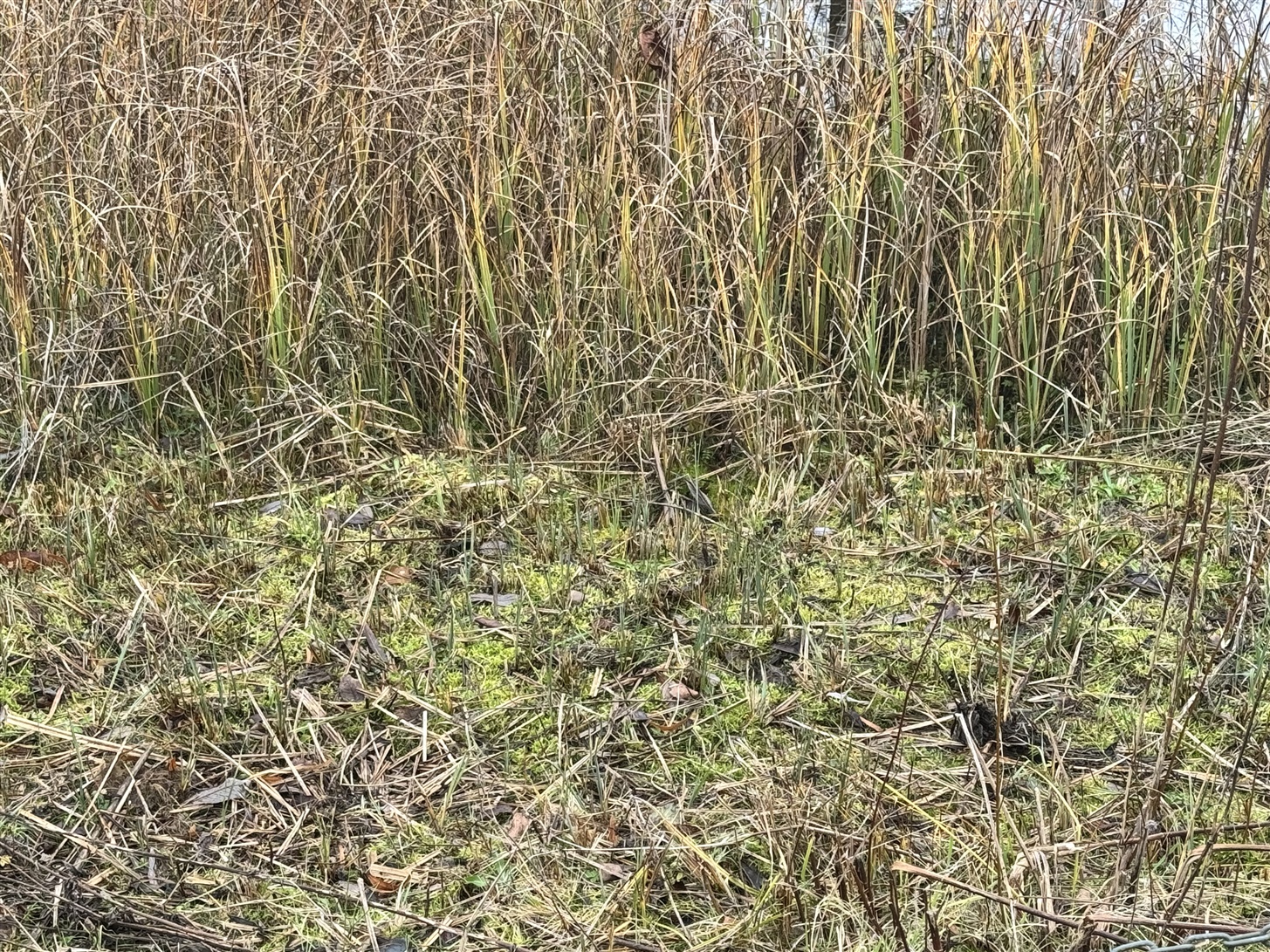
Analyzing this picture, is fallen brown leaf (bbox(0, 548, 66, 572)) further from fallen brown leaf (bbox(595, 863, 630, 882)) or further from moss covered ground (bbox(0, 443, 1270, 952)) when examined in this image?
fallen brown leaf (bbox(595, 863, 630, 882))

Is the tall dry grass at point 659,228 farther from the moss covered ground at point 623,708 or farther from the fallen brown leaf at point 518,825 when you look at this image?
the fallen brown leaf at point 518,825

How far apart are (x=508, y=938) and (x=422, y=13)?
2.99 meters

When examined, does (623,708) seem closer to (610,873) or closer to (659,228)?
(610,873)

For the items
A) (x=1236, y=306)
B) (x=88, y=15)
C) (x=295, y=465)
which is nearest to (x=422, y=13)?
(x=88, y=15)

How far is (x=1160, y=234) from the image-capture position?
10.5 feet

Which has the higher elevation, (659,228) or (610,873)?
(659,228)

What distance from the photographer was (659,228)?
3.07m

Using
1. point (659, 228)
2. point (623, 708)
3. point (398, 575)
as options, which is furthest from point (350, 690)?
point (659, 228)

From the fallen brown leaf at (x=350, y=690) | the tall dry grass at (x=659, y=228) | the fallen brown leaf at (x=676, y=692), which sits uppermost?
the tall dry grass at (x=659, y=228)

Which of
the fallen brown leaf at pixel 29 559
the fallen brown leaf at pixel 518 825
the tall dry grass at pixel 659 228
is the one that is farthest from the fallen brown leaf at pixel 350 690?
the tall dry grass at pixel 659 228

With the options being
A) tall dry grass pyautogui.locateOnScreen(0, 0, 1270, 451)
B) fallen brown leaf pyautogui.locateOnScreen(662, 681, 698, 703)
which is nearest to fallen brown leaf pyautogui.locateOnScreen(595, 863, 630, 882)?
fallen brown leaf pyautogui.locateOnScreen(662, 681, 698, 703)

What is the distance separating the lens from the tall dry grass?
309 centimetres

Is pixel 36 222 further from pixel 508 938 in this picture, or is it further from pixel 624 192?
pixel 508 938

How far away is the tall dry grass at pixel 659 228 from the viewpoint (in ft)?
10.1
